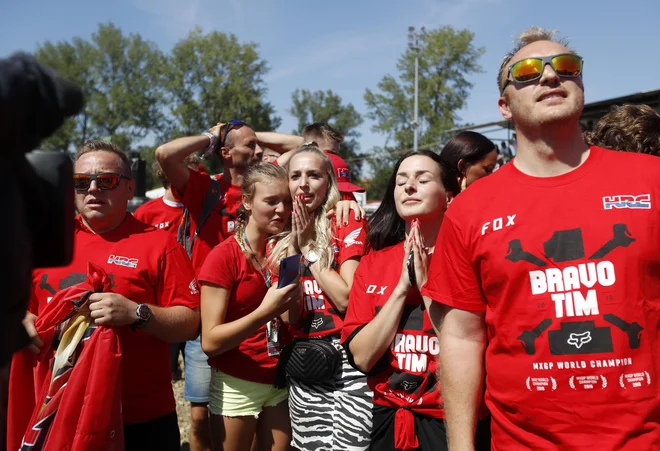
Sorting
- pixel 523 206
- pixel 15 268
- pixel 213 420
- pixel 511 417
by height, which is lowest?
pixel 213 420

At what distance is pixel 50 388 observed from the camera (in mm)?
2820

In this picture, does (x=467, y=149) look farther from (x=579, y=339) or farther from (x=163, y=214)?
(x=163, y=214)

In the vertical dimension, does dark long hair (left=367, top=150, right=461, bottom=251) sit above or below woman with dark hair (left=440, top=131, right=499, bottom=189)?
below

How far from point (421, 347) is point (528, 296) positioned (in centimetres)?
88

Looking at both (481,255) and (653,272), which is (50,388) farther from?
(653,272)

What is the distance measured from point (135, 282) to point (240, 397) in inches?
38.8

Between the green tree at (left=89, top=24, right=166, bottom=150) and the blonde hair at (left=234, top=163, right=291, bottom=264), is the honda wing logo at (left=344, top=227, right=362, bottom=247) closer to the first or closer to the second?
the blonde hair at (left=234, top=163, right=291, bottom=264)

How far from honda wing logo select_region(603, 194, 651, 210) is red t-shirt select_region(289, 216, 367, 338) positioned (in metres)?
1.65

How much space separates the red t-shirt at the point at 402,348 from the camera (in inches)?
108

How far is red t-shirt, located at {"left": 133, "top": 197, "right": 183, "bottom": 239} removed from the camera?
581 centimetres

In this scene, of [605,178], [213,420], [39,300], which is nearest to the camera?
[605,178]

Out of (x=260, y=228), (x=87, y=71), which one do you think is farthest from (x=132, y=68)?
(x=260, y=228)

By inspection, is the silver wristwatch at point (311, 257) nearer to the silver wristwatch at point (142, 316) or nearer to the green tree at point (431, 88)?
the silver wristwatch at point (142, 316)

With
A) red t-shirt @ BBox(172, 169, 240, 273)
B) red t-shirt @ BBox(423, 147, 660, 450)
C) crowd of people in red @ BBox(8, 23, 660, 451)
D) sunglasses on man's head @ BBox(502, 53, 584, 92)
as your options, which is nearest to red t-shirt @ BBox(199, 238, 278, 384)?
crowd of people in red @ BBox(8, 23, 660, 451)
